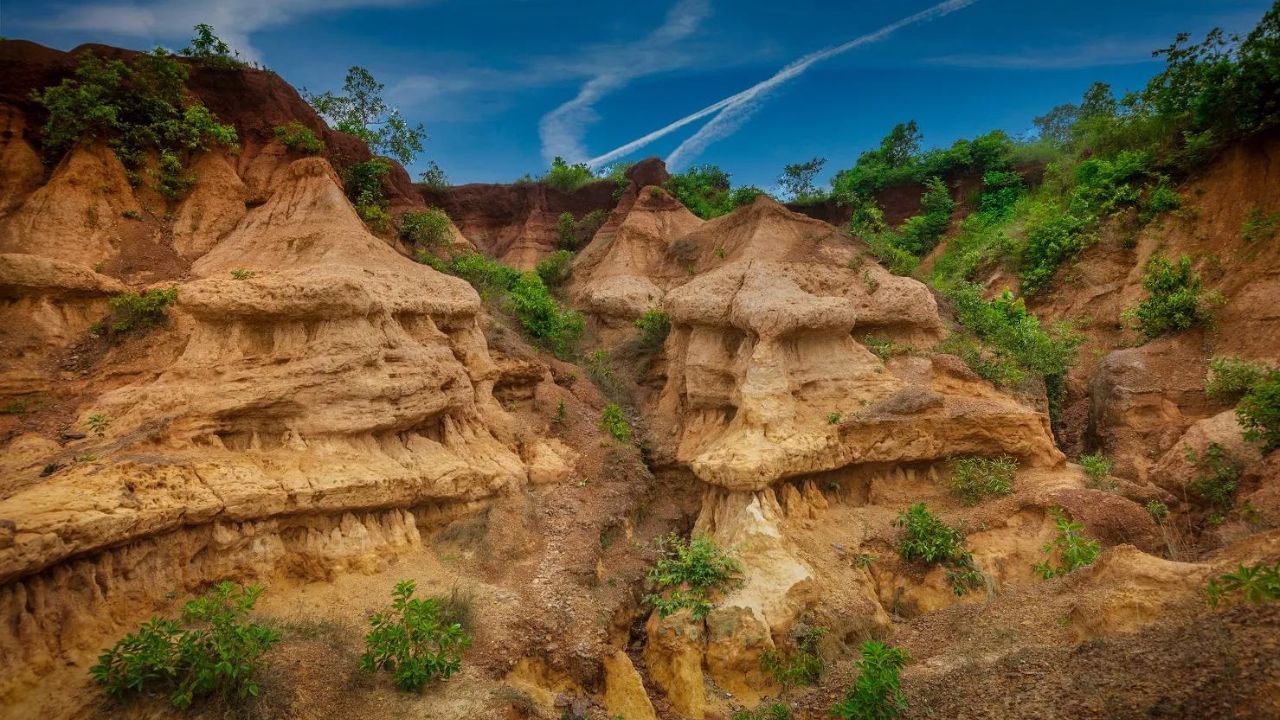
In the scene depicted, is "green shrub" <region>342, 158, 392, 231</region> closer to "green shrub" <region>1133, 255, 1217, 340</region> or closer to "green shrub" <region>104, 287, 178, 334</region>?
"green shrub" <region>104, 287, 178, 334</region>

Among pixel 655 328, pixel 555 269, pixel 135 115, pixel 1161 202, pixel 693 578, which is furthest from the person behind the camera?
pixel 555 269

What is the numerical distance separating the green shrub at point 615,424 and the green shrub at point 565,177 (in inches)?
761

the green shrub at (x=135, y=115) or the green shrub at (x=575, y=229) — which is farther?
the green shrub at (x=575, y=229)

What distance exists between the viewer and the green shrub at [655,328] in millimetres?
18953

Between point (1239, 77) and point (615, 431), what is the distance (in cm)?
1899

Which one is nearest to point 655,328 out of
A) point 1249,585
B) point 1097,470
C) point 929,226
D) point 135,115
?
point 1097,470

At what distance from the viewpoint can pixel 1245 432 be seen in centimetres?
1027

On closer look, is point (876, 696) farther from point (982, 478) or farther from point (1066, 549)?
point (982, 478)

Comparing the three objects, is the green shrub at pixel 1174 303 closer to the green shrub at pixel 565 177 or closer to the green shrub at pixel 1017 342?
the green shrub at pixel 1017 342

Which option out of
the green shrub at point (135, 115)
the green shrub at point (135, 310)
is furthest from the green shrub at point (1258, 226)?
the green shrub at point (135, 115)

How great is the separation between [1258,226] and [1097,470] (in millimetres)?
8084

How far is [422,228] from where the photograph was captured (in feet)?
56.2

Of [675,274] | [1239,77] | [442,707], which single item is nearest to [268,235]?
[442,707]

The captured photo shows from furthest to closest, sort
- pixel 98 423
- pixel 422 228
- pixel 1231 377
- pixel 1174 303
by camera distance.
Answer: pixel 422 228 → pixel 1174 303 → pixel 1231 377 → pixel 98 423
